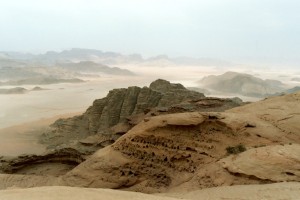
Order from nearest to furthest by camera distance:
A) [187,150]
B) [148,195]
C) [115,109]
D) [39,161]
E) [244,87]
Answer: [148,195]
[187,150]
[39,161]
[115,109]
[244,87]

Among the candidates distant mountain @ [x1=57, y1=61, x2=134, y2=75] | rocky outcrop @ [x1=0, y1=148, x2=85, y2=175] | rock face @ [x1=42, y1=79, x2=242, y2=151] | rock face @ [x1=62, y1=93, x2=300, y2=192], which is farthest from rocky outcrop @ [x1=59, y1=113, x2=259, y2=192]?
distant mountain @ [x1=57, y1=61, x2=134, y2=75]

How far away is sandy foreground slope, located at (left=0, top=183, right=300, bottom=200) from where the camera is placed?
6354 mm

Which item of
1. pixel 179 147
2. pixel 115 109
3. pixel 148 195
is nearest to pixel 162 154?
pixel 179 147

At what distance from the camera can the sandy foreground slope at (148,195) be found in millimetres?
6354

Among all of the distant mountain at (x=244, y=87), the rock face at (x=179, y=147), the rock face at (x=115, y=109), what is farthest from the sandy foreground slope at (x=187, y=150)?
the distant mountain at (x=244, y=87)

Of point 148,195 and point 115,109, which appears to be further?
point 115,109

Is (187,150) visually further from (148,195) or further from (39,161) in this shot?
(39,161)

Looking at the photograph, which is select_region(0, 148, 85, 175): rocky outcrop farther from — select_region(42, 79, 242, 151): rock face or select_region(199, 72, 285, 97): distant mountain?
select_region(199, 72, 285, 97): distant mountain

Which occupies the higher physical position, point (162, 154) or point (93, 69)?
point (93, 69)

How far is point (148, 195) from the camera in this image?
22.5 feet

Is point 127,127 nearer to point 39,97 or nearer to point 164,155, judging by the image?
point 164,155

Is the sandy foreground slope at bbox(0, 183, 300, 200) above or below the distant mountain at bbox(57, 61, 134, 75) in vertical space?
below

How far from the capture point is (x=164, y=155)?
10.1 metres

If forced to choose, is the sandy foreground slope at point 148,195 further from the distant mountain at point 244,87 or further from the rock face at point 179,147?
the distant mountain at point 244,87
